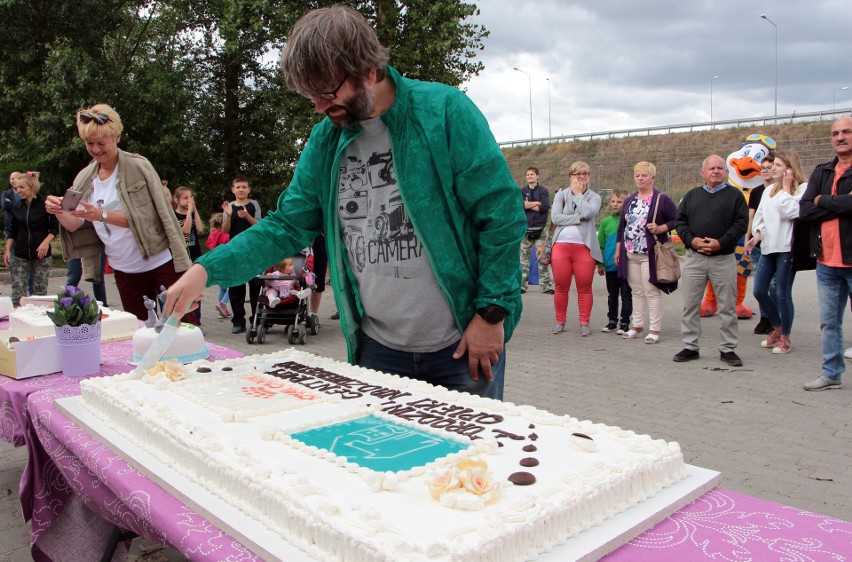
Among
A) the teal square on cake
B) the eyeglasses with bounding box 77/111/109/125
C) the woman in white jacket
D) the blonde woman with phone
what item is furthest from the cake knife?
the woman in white jacket

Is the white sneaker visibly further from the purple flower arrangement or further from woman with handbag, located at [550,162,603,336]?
the purple flower arrangement

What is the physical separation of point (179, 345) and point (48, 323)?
0.91m

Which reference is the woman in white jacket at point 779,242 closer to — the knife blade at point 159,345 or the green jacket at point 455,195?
the green jacket at point 455,195

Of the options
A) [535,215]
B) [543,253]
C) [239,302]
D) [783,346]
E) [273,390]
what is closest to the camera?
[273,390]

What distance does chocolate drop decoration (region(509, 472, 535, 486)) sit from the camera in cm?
140

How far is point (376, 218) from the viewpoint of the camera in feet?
7.53

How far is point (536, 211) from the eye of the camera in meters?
10.9

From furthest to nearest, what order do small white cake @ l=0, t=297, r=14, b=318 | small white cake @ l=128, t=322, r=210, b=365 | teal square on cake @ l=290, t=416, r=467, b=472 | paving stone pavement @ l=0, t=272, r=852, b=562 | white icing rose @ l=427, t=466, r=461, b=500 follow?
small white cake @ l=0, t=297, r=14, b=318 → paving stone pavement @ l=0, t=272, r=852, b=562 → small white cake @ l=128, t=322, r=210, b=365 → teal square on cake @ l=290, t=416, r=467, b=472 → white icing rose @ l=427, t=466, r=461, b=500

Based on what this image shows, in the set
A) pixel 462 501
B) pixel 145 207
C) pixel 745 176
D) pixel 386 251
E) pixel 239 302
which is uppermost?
pixel 745 176

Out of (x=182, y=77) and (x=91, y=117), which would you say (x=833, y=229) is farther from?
(x=182, y=77)

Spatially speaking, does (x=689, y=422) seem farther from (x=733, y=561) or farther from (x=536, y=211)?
(x=536, y=211)

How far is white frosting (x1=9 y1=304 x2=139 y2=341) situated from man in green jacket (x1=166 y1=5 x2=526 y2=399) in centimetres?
146

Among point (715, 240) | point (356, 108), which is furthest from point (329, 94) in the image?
point (715, 240)

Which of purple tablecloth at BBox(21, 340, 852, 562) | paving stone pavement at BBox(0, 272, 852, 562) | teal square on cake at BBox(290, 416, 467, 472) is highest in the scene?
teal square on cake at BBox(290, 416, 467, 472)
